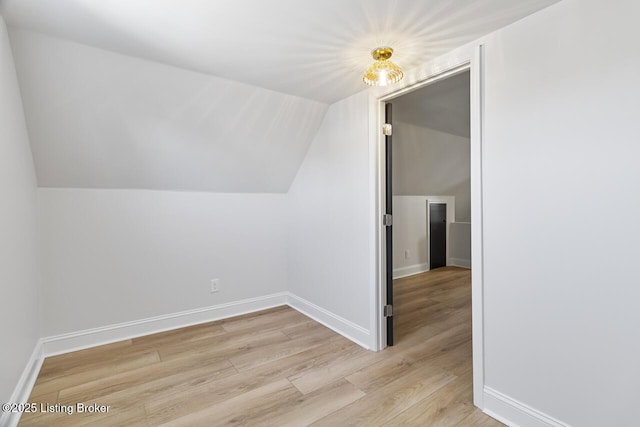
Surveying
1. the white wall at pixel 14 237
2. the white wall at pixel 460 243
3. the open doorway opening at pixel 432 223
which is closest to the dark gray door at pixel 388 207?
the open doorway opening at pixel 432 223

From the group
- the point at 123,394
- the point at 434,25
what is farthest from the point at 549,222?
the point at 123,394

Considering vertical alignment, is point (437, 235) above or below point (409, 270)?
above

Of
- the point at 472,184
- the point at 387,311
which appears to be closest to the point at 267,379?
the point at 387,311

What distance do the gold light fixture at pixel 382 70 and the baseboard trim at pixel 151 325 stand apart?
2.52m

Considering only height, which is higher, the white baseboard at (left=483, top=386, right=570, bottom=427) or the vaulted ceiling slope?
the vaulted ceiling slope

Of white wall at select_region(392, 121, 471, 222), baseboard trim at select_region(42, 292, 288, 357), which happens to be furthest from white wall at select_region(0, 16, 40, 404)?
white wall at select_region(392, 121, 471, 222)

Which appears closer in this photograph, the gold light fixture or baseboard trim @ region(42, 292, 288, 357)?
the gold light fixture

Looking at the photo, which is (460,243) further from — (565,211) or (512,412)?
(565,211)

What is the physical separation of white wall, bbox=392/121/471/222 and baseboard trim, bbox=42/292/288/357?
2.35 m

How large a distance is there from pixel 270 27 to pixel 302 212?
1921 millimetres

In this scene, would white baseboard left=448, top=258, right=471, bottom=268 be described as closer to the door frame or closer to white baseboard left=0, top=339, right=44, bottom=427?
the door frame

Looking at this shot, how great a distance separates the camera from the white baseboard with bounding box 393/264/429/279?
4652 millimetres

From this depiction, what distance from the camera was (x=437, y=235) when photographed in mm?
5223

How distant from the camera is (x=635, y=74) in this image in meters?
1.22
